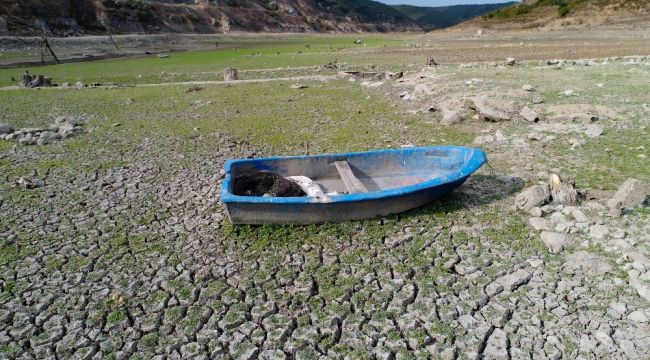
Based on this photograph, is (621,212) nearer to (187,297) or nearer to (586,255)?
(586,255)

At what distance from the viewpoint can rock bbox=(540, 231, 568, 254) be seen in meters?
6.07

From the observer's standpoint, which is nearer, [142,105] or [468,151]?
[468,151]

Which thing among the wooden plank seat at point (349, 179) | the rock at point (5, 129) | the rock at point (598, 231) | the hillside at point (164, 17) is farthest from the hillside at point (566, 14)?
the rock at point (5, 129)

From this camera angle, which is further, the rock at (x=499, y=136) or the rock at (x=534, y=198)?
the rock at (x=499, y=136)

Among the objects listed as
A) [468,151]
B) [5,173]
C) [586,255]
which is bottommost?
[5,173]

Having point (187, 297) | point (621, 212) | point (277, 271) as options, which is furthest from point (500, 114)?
point (187, 297)

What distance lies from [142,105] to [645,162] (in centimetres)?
1790

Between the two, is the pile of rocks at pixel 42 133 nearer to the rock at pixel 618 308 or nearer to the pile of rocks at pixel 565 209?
the pile of rocks at pixel 565 209

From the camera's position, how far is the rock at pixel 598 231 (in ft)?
20.5

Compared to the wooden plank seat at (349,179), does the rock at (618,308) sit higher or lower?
lower

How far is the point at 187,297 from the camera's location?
18.2 ft

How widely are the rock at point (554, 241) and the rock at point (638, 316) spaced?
1.37 m

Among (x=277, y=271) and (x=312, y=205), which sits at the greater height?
(x=312, y=205)

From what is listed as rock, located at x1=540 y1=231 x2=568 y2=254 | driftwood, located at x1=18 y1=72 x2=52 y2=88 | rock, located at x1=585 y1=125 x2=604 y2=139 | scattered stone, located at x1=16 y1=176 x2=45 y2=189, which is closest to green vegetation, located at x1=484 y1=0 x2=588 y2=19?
rock, located at x1=585 y1=125 x2=604 y2=139
